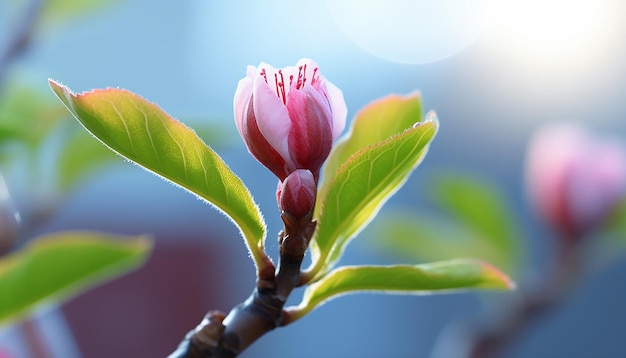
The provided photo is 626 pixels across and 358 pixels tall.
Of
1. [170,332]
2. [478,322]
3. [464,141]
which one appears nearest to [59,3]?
[478,322]

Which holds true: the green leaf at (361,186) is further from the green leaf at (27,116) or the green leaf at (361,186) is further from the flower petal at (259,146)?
the green leaf at (27,116)

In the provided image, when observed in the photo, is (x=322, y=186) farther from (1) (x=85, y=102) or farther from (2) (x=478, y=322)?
(2) (x=478, y=322)

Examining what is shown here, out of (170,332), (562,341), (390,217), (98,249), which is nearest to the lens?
(98,249)

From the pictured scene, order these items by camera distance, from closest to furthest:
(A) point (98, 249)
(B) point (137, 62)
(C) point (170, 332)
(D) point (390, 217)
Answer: (A) point (98, 249), (D) point (390, 217), (C) point (170, 332), (B) point (137, 62)

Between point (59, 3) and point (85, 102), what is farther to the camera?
point (59, 3)

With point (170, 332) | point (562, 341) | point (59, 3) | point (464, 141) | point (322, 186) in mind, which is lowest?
point (562, 341)

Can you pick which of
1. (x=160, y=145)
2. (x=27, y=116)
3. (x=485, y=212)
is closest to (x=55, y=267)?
(x=160, y=145)

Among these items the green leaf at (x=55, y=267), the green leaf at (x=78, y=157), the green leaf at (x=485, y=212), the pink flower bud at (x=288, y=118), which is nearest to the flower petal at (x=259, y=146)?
the pink flower bud at (x=288, y=118)
